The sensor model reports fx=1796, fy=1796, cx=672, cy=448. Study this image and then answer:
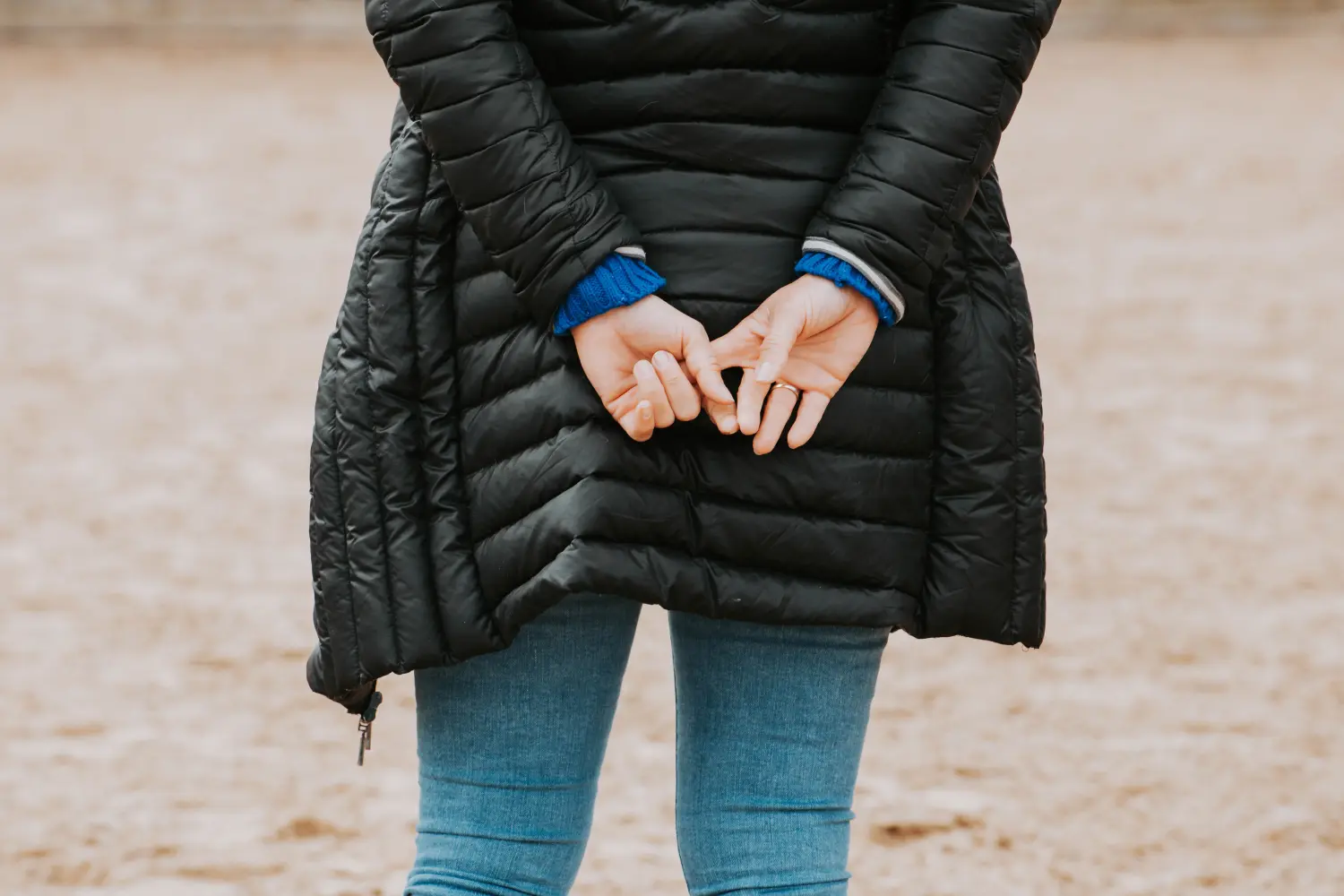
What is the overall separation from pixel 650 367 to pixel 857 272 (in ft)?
0.53

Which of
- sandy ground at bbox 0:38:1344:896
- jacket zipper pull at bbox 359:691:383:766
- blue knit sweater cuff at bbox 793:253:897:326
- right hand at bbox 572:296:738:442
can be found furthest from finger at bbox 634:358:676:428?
sandy ground at bbox 0:38:1344:896

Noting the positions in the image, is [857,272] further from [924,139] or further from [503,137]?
[503,137]

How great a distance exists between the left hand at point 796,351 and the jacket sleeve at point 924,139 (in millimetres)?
30

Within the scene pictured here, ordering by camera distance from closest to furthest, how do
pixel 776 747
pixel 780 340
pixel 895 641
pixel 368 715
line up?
pixel 780 340, pixel 776 747, pixel 368 715, pixel 895 641

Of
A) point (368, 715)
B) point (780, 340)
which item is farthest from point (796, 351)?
point (368, 715)

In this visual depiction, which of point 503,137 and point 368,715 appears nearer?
point 503,137

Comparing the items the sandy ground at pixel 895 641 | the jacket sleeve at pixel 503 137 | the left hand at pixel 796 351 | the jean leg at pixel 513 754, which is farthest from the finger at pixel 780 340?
the sandy ground at pixel 895 641

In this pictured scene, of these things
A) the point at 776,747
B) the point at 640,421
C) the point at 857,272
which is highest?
the point at 857,272

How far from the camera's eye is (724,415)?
127cm

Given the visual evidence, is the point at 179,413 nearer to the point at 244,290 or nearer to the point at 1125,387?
the point at 244,290

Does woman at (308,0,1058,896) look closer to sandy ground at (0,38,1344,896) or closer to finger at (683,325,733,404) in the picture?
finger at (683,325,733,404)

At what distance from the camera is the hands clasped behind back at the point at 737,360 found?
1.25 m

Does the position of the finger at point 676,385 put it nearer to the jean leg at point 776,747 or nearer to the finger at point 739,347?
the finger at point 739,347

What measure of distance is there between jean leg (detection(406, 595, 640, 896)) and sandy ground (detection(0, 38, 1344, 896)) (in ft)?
4.08
